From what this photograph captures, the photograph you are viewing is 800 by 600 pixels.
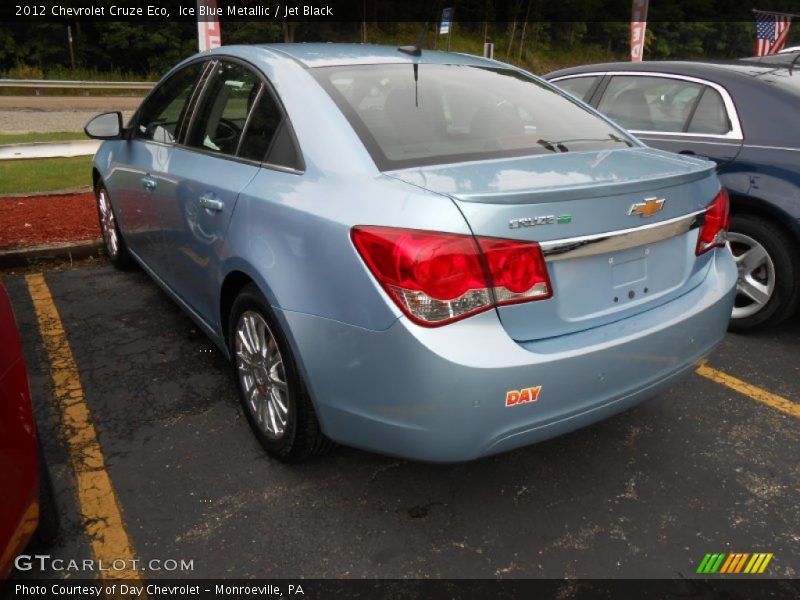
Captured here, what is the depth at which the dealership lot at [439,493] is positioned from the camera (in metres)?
2.20

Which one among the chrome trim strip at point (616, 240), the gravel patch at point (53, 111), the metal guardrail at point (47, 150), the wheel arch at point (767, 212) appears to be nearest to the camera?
the chrome trim strip at point (616, 240)

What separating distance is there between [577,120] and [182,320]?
2.63 metres

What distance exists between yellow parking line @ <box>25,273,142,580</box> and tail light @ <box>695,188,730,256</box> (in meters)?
2.35

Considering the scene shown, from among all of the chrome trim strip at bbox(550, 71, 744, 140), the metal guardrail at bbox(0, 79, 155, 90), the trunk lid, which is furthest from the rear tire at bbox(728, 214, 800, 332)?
the metal guardrail at bbox(0, 79, 155, 90)

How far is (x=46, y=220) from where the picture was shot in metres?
5.78

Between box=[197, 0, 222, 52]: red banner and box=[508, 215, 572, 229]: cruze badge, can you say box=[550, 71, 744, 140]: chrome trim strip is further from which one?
box=[197, 0, 222, 52]: red banner

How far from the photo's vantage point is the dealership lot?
220 cm

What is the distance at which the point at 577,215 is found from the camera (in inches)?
79.2

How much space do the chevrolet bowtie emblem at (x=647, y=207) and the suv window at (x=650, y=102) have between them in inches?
97.6

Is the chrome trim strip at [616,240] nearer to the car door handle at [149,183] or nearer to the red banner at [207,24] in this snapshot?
the car door handle at [149,183]

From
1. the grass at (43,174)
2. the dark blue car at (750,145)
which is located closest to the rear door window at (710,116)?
the dark blue car at (750,145)

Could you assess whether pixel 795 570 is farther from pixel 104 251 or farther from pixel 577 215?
pixel 104 251
